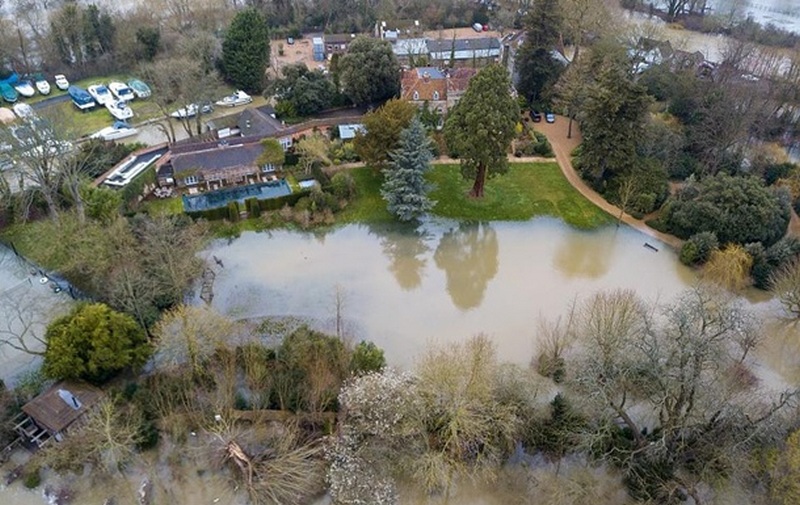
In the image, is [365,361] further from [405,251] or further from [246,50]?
[246,50]

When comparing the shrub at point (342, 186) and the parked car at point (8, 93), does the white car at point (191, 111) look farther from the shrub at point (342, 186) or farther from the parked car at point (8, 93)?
the shrub at point (342, 186)

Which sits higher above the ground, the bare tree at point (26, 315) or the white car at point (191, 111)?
the white car at point (191, 111)

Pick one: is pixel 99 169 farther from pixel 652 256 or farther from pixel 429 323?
pixel 652 256

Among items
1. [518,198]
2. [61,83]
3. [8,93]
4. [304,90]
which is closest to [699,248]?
[518,198]

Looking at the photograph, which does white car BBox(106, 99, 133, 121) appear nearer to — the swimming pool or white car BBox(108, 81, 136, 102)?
white car BBox(108, 81, 136, 102)

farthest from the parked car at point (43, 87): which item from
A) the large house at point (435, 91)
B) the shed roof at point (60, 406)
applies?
the shed roof at point (60, 406)

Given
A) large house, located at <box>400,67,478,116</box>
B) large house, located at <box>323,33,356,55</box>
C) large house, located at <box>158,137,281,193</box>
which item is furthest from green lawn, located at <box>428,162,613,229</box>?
large house, located at <box>323,33,356,55</box>

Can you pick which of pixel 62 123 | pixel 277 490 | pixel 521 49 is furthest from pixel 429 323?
pixel 521 49
